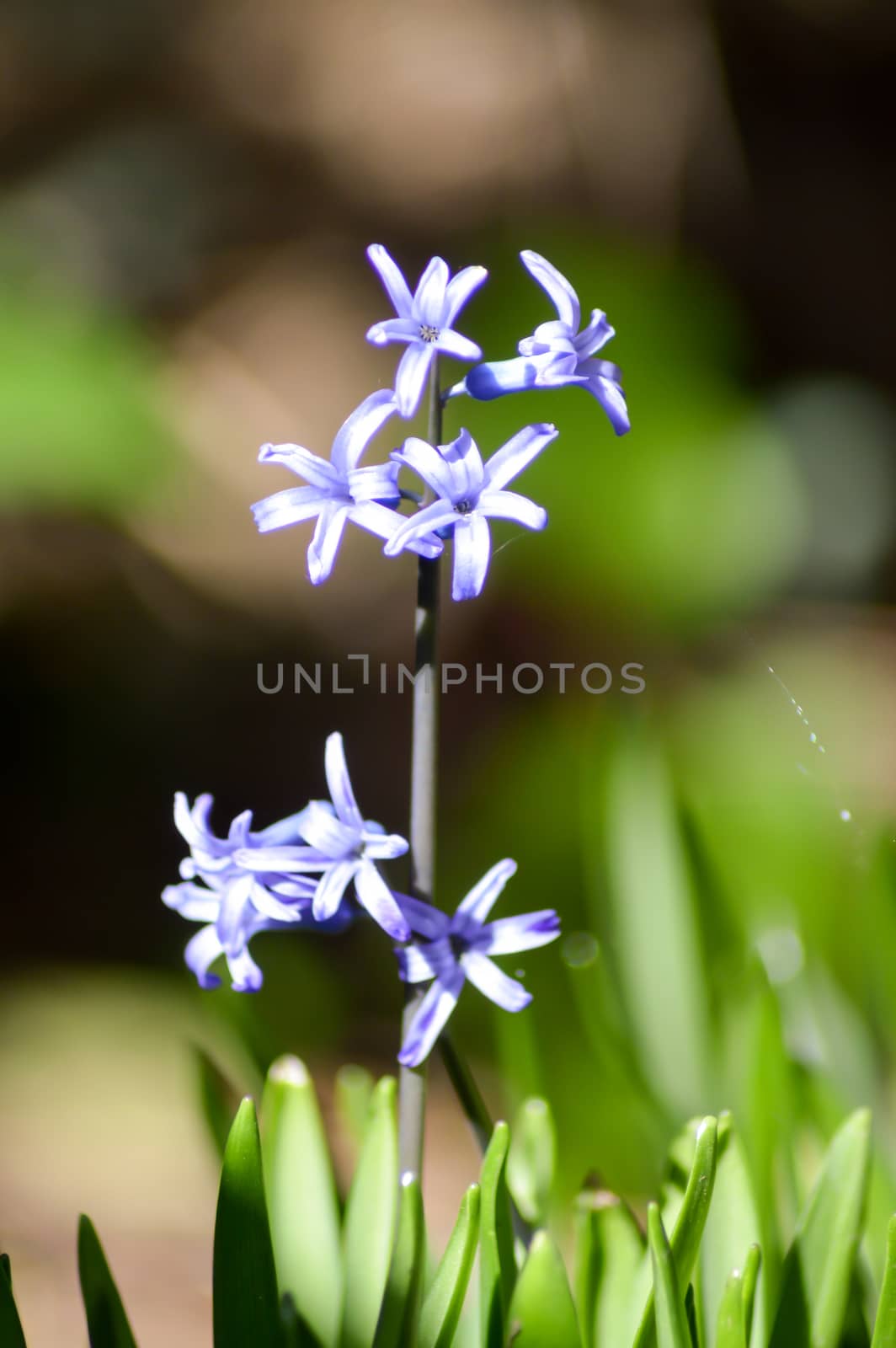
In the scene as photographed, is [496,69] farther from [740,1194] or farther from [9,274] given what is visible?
[740,1194]

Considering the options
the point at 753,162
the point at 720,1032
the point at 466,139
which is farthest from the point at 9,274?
the point at 720,1032

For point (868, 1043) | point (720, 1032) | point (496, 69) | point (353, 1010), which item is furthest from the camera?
point (496, 69)

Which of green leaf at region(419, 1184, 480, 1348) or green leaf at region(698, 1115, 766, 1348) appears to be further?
green leaf at region(698, 1115, 766, 1348)

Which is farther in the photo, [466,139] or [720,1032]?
[466,139]

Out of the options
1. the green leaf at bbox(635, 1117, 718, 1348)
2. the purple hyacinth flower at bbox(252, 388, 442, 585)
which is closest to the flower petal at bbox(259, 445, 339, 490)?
the purple hyacinth flower at bbox(252, 388, 442, 585)

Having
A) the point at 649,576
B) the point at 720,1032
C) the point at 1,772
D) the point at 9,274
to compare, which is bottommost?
the point at 720,1032

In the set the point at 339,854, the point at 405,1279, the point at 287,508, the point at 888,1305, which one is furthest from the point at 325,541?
the point at 888,1305

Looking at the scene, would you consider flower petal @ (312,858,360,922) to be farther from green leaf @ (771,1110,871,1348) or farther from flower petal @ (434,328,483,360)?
green leaf @ (771,1110,871,1348)
